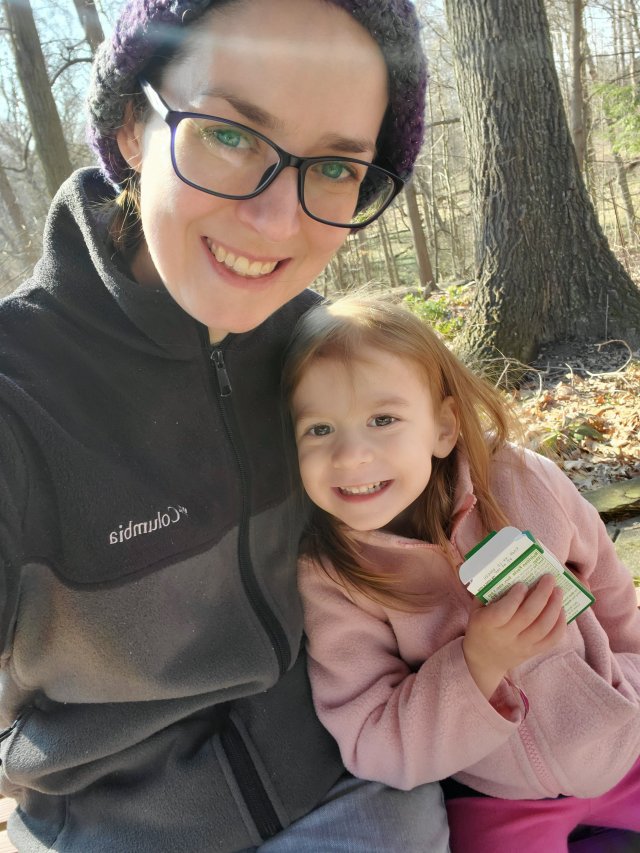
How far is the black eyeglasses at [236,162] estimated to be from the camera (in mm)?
1226

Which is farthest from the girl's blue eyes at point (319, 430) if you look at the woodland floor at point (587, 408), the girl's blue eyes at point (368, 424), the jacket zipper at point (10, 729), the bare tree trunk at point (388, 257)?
the bare tree trunk at point (388, 257)

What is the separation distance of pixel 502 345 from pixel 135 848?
4.48 meters

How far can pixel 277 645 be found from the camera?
1591mm

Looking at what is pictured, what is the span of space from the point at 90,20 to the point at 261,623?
9.58 metres

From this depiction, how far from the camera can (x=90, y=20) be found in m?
8.67

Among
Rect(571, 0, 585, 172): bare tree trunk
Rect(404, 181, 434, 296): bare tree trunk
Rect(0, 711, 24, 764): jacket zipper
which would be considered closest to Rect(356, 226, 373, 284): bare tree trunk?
Rect(404, 181, 434, 296): bare tree trunk

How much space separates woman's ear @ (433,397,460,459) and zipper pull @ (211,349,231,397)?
2.00 ft

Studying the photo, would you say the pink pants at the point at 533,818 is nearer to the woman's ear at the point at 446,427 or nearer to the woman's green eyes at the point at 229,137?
the woman's ear at the point at 446,427

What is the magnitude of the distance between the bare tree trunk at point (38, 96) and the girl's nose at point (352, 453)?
6.88m

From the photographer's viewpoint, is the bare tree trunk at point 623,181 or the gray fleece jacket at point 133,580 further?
the bare tree trunk at point 623,181

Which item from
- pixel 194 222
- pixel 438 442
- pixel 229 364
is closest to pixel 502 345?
pixel 438 442

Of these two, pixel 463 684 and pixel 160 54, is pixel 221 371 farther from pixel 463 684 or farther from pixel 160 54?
pixel 463 684

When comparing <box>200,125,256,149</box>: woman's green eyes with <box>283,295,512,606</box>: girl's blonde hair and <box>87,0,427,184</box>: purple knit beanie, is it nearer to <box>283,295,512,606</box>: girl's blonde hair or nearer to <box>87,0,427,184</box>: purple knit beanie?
<box>87,0,427,184</box>: purple knit beanie

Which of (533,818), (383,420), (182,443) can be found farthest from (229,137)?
(533,818)
